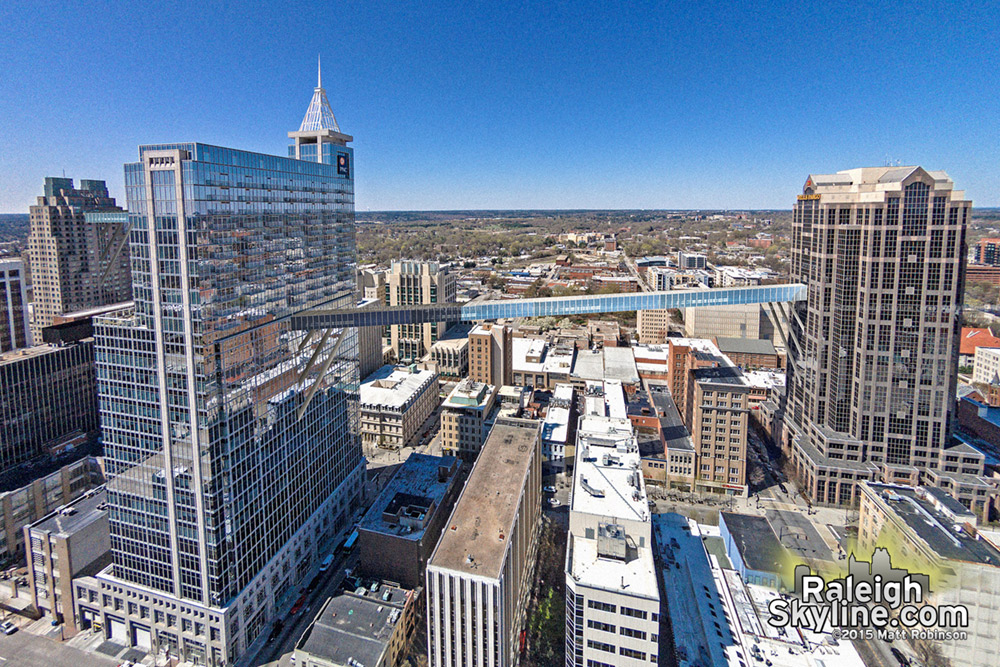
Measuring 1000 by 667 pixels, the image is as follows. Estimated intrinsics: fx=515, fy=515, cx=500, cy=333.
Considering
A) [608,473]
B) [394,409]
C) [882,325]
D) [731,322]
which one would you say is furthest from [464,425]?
[731,322]

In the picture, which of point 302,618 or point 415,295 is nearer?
point 302,618

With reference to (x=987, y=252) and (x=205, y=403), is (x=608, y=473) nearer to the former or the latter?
(x=205, y=403)

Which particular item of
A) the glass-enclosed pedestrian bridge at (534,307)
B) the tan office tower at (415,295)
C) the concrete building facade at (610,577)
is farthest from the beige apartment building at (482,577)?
the tan office tower at (415,295)

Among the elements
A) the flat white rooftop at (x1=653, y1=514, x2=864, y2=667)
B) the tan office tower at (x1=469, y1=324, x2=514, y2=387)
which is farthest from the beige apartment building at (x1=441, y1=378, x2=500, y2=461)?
the flat white rooftop at (x1=653, y1=514, x2=864, y2=667)

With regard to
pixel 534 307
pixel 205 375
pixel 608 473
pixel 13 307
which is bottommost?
pixel 608 473

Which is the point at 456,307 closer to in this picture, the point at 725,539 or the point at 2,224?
the point at 725,539

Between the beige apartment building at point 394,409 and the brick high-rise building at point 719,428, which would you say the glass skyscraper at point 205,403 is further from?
the brick high-rise building at point 719,428

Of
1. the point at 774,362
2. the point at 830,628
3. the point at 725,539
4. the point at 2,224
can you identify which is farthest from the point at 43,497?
the point at 2,224

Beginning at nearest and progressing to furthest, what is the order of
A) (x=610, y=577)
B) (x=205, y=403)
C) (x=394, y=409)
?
(x=610, y=577), (x=205, y=403), (x=394, y=409)
